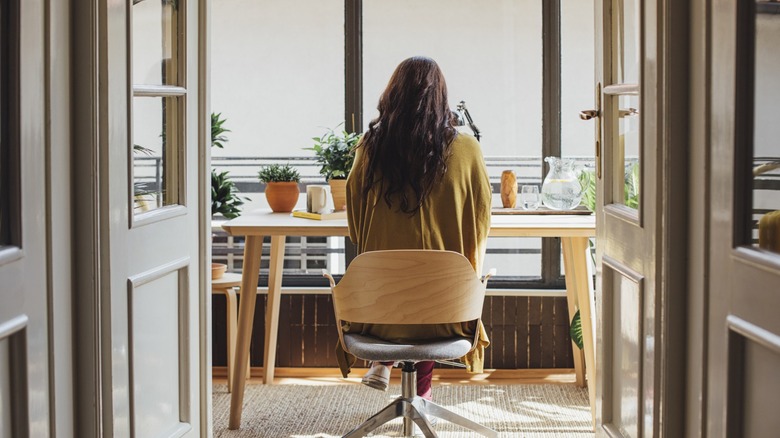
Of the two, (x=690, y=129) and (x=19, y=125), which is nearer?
(x=19, y=125)

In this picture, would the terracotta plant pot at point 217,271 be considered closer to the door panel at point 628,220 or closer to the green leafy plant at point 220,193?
the green leafy plant at point 220,193

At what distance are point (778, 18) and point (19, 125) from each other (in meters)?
1.29

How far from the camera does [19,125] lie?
1676 mm

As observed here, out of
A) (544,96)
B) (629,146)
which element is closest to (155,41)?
(629,146)

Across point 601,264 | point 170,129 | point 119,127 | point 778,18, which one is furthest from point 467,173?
point 778,18

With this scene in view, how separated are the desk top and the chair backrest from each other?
2.48 ft

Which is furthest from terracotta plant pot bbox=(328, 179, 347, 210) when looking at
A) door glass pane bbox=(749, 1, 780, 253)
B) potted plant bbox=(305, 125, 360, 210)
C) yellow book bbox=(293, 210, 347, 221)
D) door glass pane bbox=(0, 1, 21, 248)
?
door glass pane bbox=(749, 1, 780, 253)

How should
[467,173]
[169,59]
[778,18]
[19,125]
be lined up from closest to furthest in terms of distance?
[778,18]
[19,125]
[169,59]
[467,173]

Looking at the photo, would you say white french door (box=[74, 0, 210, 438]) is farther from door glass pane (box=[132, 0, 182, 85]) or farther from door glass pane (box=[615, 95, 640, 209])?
door glass pane (box=[615, 95, 640, 209])

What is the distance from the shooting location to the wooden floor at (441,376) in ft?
13.4

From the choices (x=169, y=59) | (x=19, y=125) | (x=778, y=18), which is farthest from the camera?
(x=169, y=59)

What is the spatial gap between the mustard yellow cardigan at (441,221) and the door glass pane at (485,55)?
1242 mm

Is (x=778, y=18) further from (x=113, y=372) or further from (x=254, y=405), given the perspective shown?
(x=254, y=405)

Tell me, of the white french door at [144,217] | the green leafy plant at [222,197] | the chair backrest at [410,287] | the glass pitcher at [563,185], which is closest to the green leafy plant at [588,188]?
the glass pitcher at [563,185]
